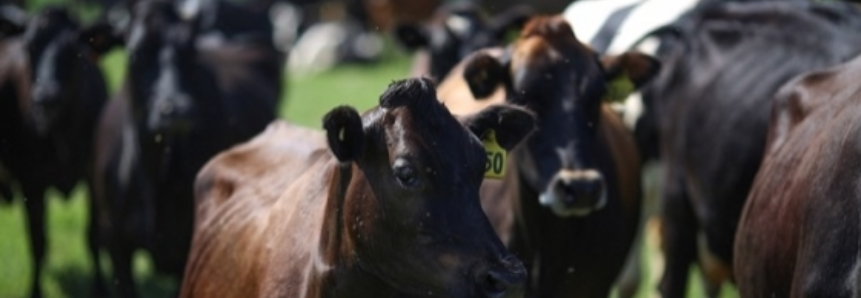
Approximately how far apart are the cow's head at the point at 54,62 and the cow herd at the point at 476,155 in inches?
0.6

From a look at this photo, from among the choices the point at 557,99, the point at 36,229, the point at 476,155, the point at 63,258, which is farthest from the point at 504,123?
the point at 63,258

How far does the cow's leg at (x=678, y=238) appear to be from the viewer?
32.2ft

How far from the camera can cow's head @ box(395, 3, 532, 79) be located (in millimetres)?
12242

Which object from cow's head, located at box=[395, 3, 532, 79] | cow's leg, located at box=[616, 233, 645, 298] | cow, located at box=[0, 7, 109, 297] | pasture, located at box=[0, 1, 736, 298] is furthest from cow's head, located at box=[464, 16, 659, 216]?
cow, located at box=[0, 7, 109, 297]

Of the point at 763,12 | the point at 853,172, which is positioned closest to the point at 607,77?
the point at 763,12

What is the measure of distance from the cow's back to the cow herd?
14mm

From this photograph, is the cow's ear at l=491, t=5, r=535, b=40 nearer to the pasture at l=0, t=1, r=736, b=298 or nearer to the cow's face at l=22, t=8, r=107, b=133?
the pasture at l=0, t=1, r=736, b=298

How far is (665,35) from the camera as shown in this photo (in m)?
10.7

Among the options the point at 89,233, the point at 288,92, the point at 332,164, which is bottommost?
the point at 288,92

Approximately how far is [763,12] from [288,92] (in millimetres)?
15492

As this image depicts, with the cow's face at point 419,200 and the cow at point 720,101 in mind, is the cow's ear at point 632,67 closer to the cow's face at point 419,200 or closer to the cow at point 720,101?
the cow at point 720,101

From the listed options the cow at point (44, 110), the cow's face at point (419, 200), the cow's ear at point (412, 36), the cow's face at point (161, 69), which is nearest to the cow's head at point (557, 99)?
the cow's face at point (419, 200)

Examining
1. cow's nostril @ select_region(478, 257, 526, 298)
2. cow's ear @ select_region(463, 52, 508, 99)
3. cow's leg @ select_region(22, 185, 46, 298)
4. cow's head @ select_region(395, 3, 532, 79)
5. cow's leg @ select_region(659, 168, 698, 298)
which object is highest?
cow's nostril @ select_region(478, 257, 526, 298)

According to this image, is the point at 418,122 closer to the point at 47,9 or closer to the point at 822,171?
the point at 822,171
